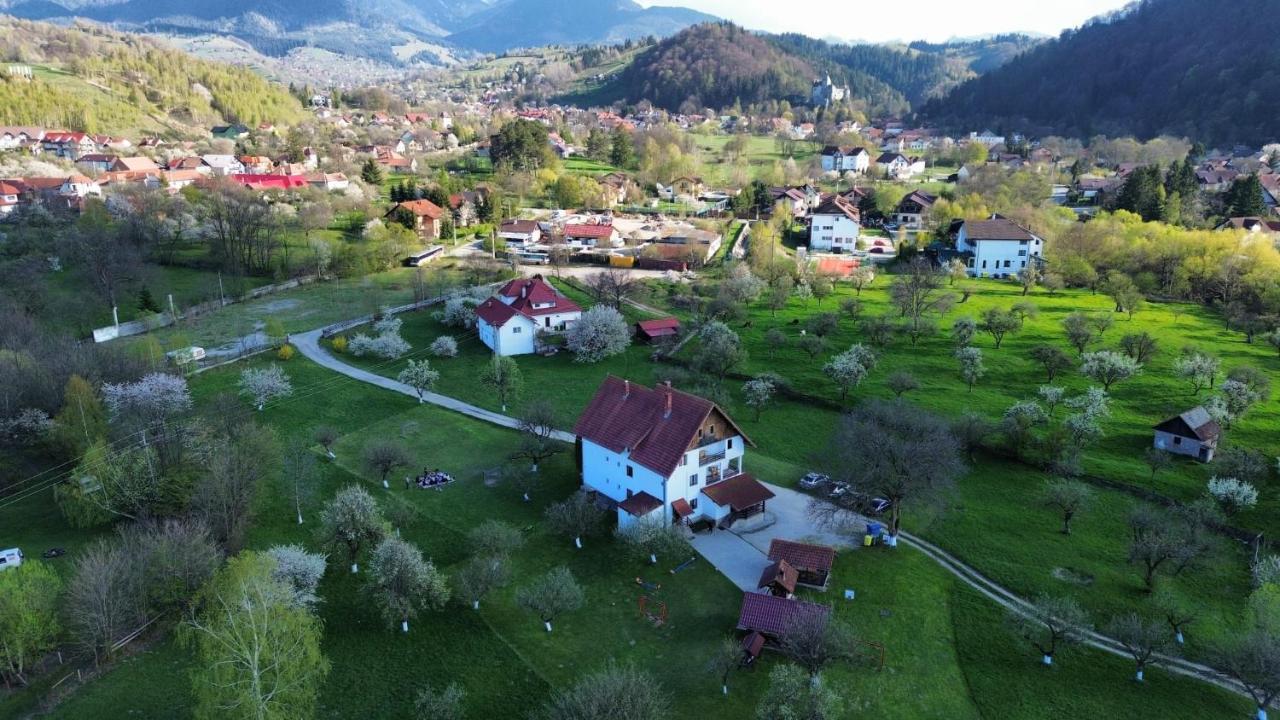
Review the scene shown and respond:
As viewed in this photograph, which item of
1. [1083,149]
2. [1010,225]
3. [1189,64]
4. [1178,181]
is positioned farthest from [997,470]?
[1189,64]

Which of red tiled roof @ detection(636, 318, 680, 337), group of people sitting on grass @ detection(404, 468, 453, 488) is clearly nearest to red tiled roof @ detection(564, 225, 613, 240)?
red tiled roof @ detection(636, 318, 680, 337)

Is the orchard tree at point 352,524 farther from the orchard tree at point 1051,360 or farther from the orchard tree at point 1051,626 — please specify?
the orchard tree at point 1051,360

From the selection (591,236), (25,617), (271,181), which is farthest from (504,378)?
(271,181)

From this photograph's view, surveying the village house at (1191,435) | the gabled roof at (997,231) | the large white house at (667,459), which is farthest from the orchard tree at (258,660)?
the gabled roof at (997,231)

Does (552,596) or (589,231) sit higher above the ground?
(589,231)

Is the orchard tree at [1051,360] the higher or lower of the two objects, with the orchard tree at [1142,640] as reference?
higher

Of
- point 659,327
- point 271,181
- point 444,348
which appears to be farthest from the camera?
point 271,181

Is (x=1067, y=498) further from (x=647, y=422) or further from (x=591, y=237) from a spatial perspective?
(x=591, y=237)
